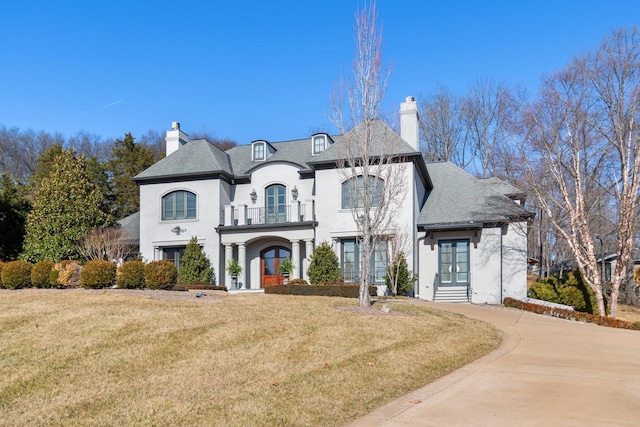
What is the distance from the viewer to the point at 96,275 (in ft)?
53.6

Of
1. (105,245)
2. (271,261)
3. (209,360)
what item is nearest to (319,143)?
(271,261)

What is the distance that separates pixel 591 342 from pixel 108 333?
9.17 meters

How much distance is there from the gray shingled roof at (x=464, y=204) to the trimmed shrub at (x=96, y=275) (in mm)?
12305

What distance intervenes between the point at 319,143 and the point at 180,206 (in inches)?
272

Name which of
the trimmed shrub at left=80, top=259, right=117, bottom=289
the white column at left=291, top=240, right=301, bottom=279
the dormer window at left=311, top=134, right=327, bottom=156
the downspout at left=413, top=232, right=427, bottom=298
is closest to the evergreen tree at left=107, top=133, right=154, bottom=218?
the dormer window at left=311, top=134, right=327, bottom=156

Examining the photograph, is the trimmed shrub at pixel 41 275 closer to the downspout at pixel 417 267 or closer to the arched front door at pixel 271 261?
the arched front door at pixel 271 261

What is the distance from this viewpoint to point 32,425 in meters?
5.77

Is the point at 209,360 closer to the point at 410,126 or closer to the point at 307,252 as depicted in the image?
the point at 307,252

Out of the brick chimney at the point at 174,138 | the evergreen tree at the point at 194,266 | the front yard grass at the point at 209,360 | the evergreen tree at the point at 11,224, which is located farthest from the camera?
the brick chimney at the point at 174,138

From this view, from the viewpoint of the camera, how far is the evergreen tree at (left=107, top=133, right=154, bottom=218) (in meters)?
39.3

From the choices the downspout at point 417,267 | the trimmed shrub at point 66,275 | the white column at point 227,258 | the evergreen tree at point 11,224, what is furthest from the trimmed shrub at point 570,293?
the evergreen tree at point 11,224

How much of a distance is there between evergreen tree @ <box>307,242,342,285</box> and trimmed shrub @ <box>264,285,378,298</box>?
2046mm

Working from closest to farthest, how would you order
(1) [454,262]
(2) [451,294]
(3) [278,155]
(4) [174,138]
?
(2) [451,294], (1) [454,262], (3) [278,155], (4) [174,138]

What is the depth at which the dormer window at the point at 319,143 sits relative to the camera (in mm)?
26188
